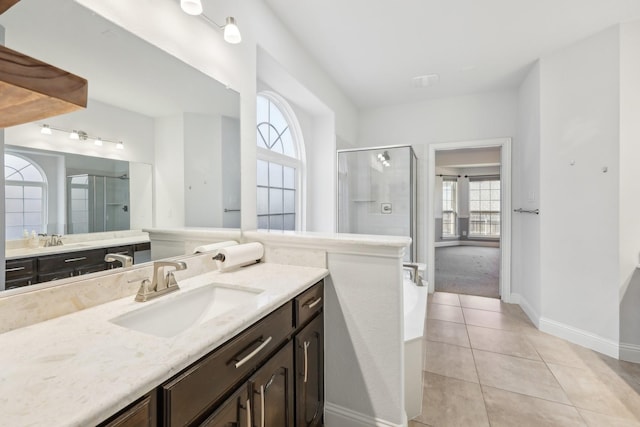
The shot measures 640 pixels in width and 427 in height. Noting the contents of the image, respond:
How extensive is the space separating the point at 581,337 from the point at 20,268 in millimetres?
3706

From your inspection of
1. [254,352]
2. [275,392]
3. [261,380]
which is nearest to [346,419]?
[275,392]

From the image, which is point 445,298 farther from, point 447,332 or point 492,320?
point 447,332

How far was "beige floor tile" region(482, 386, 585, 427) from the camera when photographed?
1.59 m

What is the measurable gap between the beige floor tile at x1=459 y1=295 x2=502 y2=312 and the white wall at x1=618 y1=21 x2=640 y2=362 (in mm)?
1177

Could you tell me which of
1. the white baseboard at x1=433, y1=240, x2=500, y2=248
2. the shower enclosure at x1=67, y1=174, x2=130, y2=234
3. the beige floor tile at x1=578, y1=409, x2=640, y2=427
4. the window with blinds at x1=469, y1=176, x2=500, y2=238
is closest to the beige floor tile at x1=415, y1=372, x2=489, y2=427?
the beige floor tile at x1=578, y1=409, x2=640, y2=427

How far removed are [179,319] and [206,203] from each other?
692mm

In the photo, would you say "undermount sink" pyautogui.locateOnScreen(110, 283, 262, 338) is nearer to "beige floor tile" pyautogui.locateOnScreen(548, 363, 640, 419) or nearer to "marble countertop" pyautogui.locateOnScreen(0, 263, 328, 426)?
"marble countertop" pyautogui.locateOnScreen(0, 263, 328, 426)

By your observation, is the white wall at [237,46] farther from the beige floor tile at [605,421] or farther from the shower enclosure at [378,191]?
the beige floor tile at [605,421]

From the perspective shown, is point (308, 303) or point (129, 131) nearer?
point (129, 131)

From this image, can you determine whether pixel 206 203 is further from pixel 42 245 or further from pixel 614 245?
pixel 614 245

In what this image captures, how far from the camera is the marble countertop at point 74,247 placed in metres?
0.89

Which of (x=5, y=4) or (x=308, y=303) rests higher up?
(x=5, y=4)

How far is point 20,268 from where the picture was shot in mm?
891

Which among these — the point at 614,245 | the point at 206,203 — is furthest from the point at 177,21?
the point at 614,245
